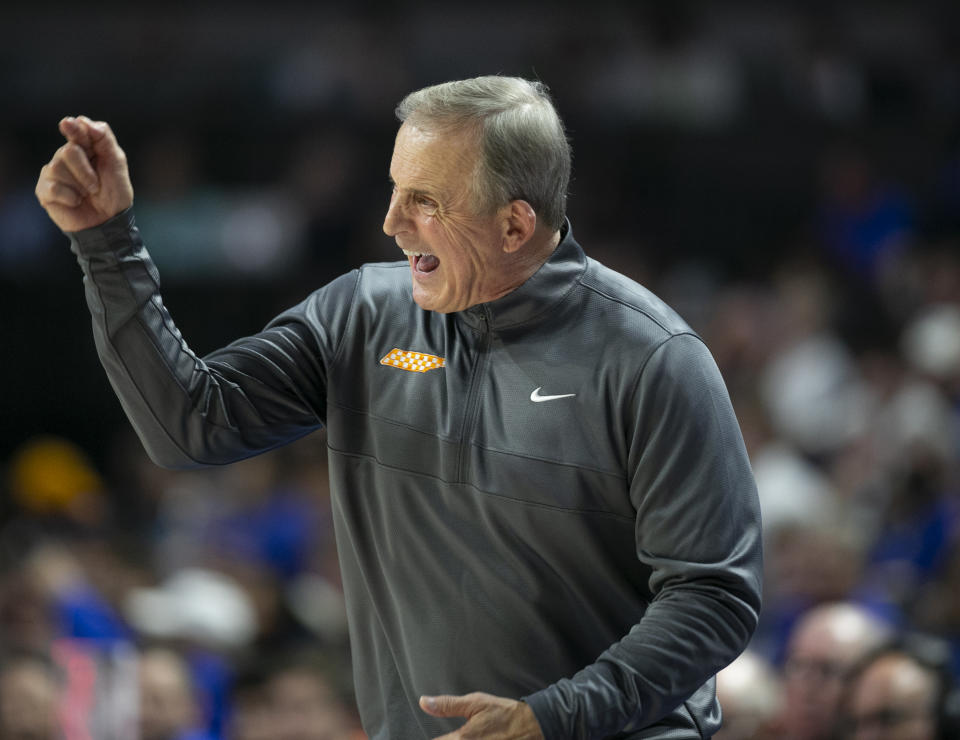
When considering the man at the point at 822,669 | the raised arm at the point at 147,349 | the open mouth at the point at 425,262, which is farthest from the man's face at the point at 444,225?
the man at the point at 822,669

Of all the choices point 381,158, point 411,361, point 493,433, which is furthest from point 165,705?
point 381,158

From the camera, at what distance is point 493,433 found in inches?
94.0

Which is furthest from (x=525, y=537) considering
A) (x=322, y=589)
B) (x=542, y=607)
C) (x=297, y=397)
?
(x=322, y=589)

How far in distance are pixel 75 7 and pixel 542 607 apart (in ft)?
32.6

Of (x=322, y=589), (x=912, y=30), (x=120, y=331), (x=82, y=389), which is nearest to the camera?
(x=120, y=331)

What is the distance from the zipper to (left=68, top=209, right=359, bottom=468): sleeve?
26 cm

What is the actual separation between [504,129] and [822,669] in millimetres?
2696

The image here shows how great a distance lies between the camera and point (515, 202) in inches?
92.9

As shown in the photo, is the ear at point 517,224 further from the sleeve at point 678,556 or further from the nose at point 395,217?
the sleeve at point 678,556

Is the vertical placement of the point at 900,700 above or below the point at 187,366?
below

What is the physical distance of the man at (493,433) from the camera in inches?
88.1

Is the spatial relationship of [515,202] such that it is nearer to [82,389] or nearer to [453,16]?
[82,389]

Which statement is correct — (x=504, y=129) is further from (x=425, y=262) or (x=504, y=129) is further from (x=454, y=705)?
(x=454, y=705)

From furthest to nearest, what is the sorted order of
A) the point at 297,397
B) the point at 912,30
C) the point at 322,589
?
the point at 912,30 → the point at 322,589 → the point at 297,397
